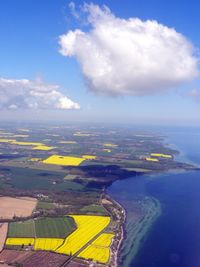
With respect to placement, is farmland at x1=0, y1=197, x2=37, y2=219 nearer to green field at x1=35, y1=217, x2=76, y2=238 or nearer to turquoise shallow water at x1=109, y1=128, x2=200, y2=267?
green field at x1=35, y1=217, x2=76, y2=238

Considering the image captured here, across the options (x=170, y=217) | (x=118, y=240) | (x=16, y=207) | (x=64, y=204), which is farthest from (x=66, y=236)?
(x=170, y=217)

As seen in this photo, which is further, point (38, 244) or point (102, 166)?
point (102, 166)

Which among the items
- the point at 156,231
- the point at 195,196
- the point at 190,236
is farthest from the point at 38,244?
the point at 195,196

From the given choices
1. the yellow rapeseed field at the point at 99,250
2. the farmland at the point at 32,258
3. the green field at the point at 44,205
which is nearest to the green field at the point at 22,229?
the farmland at the point at 32,258

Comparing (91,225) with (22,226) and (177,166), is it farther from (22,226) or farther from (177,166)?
(177,166)

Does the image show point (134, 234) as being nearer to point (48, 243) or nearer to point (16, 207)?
point (48, 243)

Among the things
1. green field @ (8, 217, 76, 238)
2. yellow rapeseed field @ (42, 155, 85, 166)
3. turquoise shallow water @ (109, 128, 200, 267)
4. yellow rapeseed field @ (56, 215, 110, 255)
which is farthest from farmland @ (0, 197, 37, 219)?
yellow rapeseed field @ (42, 155, 85, 166)

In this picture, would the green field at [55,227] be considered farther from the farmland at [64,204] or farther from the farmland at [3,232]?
the farmland at [3,232]
